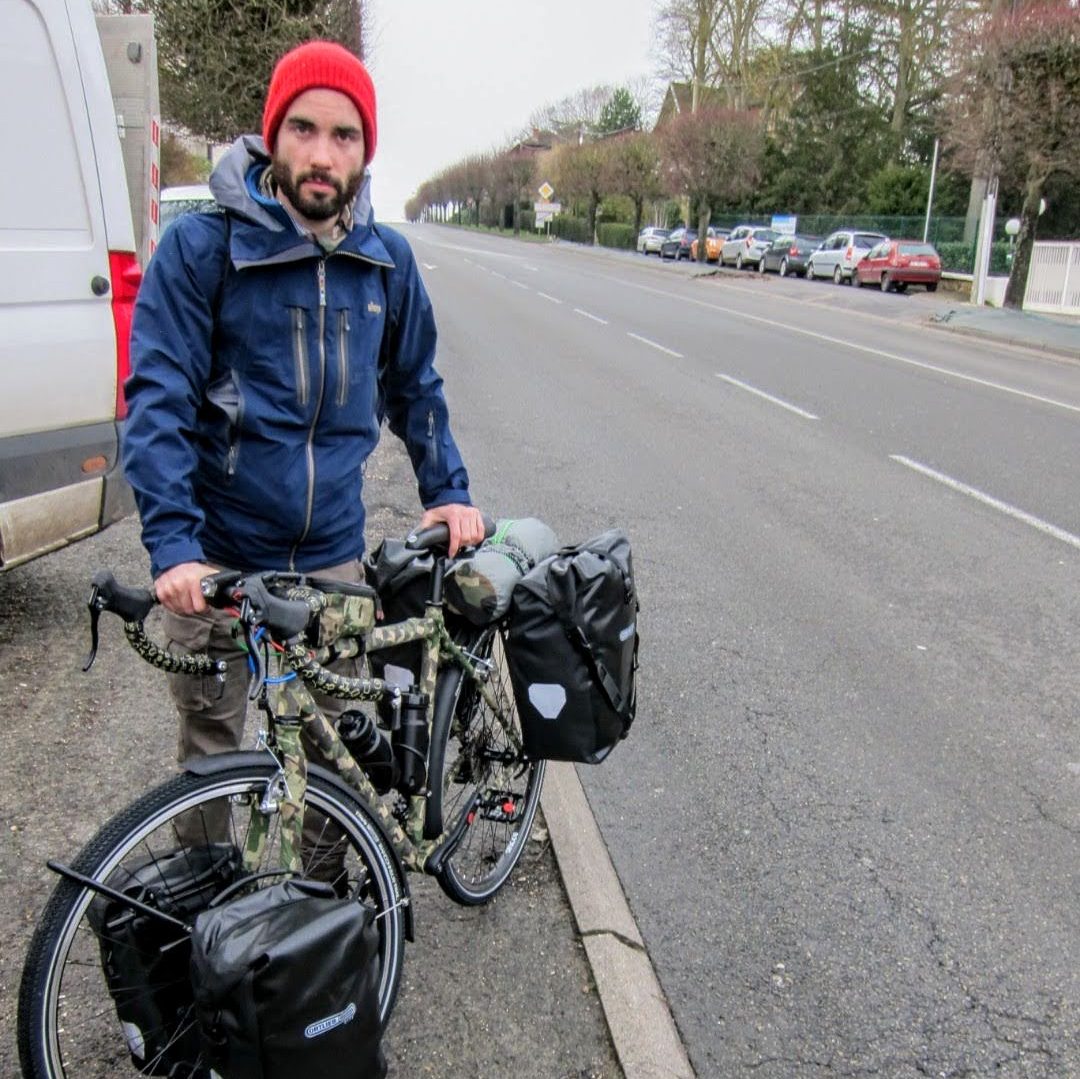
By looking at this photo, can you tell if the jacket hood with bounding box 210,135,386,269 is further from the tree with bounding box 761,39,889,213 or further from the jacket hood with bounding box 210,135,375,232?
the tree with bounding box 761,39,889,213

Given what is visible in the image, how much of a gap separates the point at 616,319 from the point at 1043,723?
54.9ft

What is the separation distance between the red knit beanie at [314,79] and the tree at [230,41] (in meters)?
15.3

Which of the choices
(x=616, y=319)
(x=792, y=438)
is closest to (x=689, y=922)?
(x=792, y=438)

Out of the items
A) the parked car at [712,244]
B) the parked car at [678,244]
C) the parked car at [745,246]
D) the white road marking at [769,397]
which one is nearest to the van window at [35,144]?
the white road marking at [769,397]

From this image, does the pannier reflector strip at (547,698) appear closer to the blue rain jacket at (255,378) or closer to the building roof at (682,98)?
the blue rain jacket at (255,378)

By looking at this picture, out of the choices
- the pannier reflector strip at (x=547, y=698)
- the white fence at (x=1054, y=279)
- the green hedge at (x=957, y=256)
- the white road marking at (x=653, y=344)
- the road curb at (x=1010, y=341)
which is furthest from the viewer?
the green hedge at (x=957, y=256)

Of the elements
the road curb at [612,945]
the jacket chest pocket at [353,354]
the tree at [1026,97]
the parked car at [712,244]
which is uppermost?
the tree at [1026,97]

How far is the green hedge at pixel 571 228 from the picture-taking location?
74.2 metres

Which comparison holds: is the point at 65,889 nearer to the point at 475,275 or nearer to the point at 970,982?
the point at 970,982

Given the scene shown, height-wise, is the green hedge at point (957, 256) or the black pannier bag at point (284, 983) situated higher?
the black pannier bag at point (284, 983)

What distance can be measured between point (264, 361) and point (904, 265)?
32839 millimetres

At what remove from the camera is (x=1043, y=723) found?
4504mm

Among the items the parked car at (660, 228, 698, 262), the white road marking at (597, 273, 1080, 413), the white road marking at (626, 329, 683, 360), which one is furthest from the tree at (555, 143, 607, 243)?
the white road marking at (626, 329, 683, 360)

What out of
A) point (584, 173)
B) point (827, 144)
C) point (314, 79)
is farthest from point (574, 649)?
point (584, 173)
